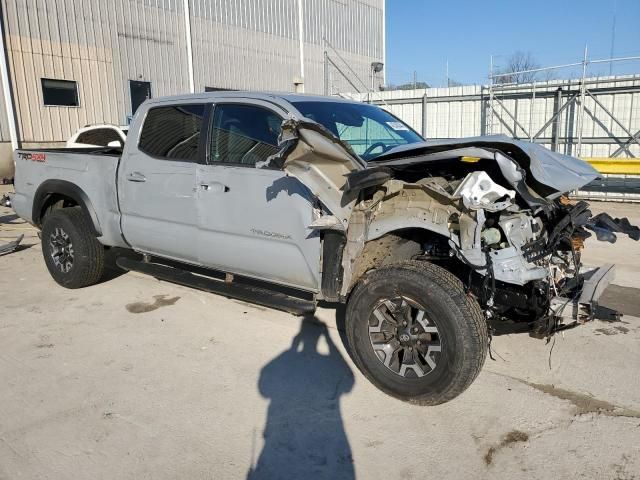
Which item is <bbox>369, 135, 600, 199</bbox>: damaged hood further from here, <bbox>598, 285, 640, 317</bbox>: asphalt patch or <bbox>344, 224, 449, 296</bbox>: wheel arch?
<bbox>598, 285, 640, 317</bbox>: asphalt patch

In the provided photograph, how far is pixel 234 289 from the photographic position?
4.33m

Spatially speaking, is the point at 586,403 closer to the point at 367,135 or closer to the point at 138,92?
the point at 367,135

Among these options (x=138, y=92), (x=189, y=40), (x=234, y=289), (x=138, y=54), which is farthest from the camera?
(x=189, y=40)

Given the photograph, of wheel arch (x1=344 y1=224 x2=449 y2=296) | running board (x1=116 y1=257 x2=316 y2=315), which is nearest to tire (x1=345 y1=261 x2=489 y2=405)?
wheel arch (x1=344 y1=224 x2=449 y2=296)

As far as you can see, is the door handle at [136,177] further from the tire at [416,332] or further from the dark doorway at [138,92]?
the dark doorway at [138,92]

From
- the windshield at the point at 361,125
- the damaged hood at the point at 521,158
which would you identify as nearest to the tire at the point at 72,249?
the windshield at the point at 361,125

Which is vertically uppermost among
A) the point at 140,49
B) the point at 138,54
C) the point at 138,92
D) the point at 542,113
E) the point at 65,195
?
the point at 140,49

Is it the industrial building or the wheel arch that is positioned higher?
the industrial building

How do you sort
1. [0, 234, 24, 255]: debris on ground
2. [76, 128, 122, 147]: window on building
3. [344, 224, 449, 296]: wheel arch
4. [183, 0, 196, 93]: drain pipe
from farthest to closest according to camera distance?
[183, 0, 196, 93]: drain pipe, [76, 128, 122, 147]: window on building, [0, 234, 24, 255]: debris on ground, [344, 224, 449, 296]: wheel arch

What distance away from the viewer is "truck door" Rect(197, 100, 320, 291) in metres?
3.83

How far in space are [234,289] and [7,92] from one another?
1353cm

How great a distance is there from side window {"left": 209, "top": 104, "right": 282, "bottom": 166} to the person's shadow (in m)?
1.58

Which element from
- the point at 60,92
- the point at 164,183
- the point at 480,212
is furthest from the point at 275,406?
the point at 60,92

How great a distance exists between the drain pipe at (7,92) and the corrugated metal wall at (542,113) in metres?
10.7
